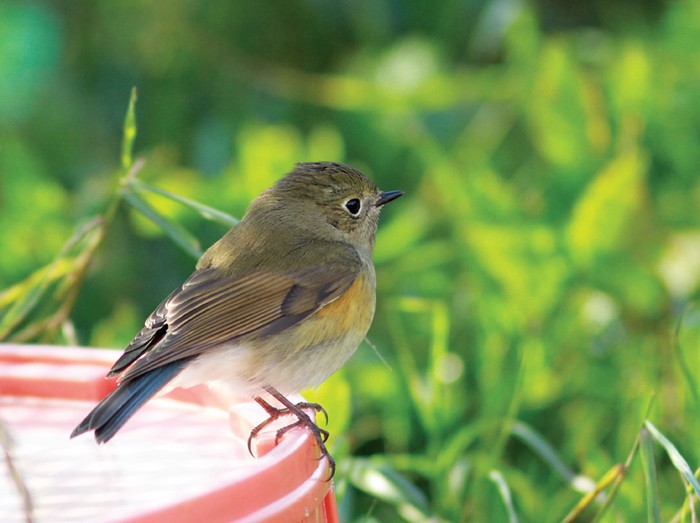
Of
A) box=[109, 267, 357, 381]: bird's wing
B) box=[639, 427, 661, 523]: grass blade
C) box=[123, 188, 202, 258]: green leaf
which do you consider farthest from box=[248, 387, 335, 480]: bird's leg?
Result: box=[639, 427, 661, 523]: grass blade

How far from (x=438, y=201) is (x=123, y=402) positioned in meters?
2.55

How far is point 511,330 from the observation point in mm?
3199

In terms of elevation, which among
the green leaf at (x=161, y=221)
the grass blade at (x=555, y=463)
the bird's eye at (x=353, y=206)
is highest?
the green leaf at (x=161, y=221)

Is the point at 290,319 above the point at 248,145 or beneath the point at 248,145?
above

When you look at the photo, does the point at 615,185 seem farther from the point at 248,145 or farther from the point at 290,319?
the point at 290,319

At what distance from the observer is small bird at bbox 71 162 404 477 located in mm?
2105

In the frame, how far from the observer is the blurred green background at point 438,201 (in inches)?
107

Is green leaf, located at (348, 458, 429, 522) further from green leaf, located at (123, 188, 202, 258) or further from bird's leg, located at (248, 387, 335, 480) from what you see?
green leaf, located at (123, 188, 202, 258)

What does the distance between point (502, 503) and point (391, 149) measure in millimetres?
2210

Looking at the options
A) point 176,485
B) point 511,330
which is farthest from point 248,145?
point 176,485

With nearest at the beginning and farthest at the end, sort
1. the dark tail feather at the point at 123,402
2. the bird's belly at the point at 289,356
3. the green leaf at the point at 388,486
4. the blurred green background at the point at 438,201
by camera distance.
→ the dark tail feather at the point at 123,402 → the bird's belly at the point at 289,356 → the green leaf at the point at 388,486 → the blurred green background at the point at 438,201

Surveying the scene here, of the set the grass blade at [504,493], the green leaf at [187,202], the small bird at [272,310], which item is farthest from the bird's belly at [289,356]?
the grass blade at [504,493]

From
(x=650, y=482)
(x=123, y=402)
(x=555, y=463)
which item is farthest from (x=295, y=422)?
(x=555, y=463)

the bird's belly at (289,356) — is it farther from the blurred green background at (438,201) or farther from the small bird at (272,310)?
the blurred green background at (438,201)
